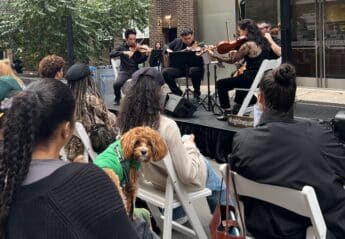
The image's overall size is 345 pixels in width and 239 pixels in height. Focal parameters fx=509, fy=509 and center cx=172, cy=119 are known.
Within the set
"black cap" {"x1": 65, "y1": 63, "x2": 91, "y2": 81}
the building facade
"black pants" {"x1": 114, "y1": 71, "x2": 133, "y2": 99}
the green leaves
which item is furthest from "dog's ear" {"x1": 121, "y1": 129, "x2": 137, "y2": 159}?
the building facade

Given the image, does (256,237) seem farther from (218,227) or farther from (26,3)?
(26,3)

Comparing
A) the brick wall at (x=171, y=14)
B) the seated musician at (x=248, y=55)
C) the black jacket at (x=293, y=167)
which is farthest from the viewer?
the brick wall at (x=171, y=14)

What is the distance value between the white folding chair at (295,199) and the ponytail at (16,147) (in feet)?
4.25

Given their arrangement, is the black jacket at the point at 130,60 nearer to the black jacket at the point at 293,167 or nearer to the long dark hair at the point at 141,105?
the long dark hair at the point at 141,105

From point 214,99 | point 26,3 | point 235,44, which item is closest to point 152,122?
point 235,44

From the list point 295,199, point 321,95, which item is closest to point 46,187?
point 295,199

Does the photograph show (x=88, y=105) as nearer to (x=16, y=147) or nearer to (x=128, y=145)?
(x=128, y=145)

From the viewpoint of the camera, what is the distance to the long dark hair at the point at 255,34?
23.1ft

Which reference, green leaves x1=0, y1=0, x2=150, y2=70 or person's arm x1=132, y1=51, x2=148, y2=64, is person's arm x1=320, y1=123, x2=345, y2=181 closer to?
person's arm x1=132, y1=51, x2=148, y2=64

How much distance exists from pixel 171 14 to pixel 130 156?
12.9m

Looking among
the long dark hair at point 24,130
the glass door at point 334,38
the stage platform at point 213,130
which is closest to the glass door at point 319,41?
the glass door at point 334,38

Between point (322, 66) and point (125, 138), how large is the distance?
→ 1033 centimetres

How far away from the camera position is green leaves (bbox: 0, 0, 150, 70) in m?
9.78

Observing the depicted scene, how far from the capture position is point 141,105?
11.2 ft
